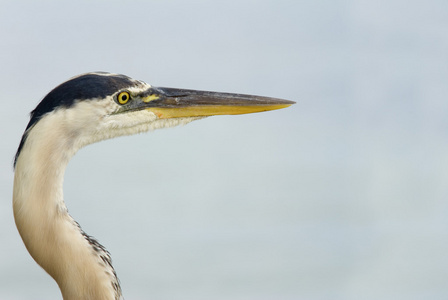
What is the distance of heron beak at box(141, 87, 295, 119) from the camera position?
4.81 metres

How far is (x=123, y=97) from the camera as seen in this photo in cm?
453

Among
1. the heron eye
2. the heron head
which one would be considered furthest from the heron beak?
the heron eye

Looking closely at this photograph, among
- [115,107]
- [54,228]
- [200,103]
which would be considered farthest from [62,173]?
[200,103]

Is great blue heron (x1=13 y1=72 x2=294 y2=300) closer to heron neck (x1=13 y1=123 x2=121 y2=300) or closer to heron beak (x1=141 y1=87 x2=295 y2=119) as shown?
heron neck (x1=13 y1=123 x2=121 y2=300)

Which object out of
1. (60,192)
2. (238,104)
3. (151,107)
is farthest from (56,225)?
(238,104)

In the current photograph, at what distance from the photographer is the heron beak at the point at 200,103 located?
Result: 4812 millimetres

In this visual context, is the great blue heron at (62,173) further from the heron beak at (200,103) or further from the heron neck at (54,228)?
the heron beak at (200,103)

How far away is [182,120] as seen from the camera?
4.94 metres

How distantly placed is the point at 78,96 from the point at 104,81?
0.73 ft

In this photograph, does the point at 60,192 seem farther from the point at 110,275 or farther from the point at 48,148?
the point at 110,275

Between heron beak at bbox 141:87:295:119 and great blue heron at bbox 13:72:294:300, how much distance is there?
0.25 m

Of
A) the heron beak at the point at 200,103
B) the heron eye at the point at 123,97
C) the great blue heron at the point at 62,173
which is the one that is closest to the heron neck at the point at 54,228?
the great blue heron at the point at 62,173

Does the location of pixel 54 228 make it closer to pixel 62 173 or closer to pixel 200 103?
pixel 62 173

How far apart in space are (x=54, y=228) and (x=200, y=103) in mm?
1422
